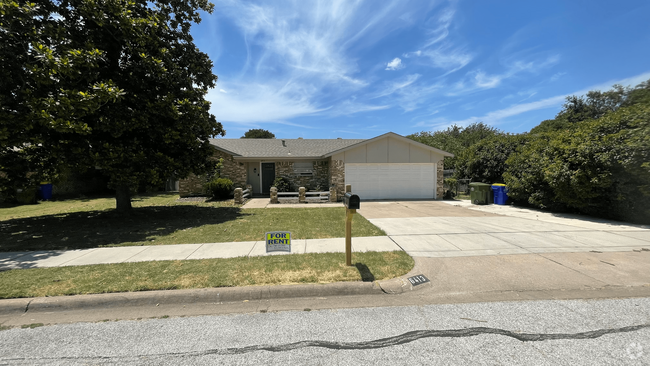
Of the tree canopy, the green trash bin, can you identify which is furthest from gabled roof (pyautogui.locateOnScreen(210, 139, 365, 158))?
the tree canopy

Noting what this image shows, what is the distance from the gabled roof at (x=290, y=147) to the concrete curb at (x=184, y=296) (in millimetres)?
11627

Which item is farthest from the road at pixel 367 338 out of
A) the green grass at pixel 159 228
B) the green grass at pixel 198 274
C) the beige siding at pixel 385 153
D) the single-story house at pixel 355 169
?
the beige siding at pixel 385 153

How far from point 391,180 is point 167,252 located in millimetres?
12512

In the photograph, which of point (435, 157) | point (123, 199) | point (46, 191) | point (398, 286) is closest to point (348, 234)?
point (398, 286)

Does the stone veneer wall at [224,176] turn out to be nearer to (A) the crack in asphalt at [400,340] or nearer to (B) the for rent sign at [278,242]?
(B) the for rent sign at [278,242]

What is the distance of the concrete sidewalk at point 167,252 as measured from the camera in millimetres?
5105

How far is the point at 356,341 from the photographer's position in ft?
9.04

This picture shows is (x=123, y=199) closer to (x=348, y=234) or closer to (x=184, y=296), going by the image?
(x=184, y=296)

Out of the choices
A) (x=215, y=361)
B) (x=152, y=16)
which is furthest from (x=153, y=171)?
(x=215, y=361)

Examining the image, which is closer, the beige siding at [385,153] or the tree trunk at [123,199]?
the tree trunk at [123,199]

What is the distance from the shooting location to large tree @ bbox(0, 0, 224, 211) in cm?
655

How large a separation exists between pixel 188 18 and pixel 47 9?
377 cm

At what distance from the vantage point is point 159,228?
794 centimetres

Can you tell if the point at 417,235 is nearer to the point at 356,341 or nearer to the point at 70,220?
the point at 356,341
